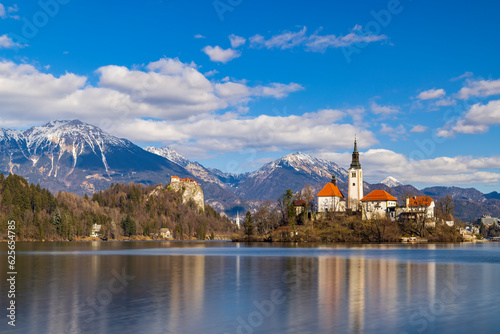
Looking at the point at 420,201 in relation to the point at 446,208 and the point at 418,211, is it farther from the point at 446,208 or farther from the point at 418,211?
the point at 446,208

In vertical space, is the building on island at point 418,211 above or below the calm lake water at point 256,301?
above

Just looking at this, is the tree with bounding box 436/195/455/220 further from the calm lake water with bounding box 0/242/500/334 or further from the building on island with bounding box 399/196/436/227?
the calm lake water with bounding box 0/242/500/334

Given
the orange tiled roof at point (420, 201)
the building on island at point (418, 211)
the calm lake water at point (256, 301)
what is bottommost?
the calm lake water at point (256, 301)

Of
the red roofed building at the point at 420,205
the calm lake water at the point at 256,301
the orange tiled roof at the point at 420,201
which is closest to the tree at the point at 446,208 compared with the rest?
the red roofed building at the point at 420,205

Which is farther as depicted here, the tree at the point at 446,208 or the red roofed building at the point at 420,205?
the red roofed building at the point at 420,205

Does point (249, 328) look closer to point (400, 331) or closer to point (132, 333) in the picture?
point (132, 333)

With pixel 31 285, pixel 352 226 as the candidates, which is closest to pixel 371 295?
pixel 31 285

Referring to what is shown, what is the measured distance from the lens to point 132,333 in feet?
95.2

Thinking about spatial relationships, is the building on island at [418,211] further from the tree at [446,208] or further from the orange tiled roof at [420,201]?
the tree at [446,208]

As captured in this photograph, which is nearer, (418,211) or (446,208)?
(418,211)

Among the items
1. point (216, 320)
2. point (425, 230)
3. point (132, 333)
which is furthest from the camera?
point (425, 230)

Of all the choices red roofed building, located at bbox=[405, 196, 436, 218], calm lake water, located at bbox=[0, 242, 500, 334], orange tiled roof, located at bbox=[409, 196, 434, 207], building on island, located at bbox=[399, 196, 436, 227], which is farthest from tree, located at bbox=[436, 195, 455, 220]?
calm lake water, located at bbox=[0, 242, 500, 334]

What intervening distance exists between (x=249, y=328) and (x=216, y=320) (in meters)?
3.47

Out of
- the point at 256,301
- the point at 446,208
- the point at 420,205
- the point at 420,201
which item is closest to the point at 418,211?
the point at 420,205
